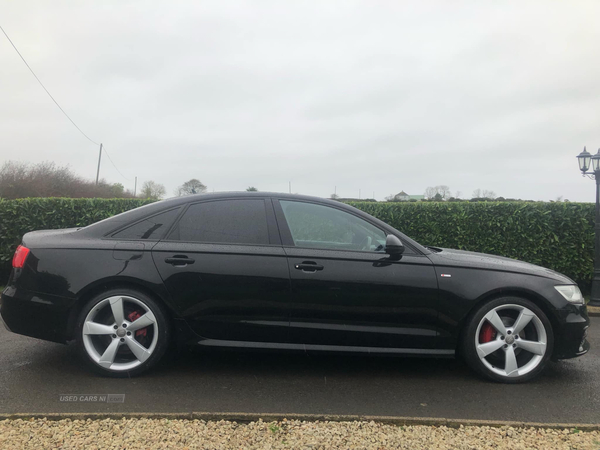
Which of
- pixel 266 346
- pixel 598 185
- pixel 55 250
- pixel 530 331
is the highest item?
pixel 598 185

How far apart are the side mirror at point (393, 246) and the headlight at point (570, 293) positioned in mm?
1363

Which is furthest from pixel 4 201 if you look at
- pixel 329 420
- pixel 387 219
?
pixel 329 420

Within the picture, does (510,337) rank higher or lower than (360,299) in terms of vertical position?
lower

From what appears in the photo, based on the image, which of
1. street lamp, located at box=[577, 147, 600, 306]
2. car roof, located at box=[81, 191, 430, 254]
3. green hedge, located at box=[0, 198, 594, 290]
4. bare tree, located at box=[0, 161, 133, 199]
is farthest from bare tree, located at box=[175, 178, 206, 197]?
bare tree, located at box=[0, 161, 133, 199]

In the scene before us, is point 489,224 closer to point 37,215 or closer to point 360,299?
point 360,299

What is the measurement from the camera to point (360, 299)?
3.41m

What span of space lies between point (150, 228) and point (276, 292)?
1.20 metres

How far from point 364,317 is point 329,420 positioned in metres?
0.94

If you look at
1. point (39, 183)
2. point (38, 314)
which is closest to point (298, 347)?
point (38, 314)

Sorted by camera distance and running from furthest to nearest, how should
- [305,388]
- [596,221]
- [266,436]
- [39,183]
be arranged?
1. [39,183]
2. [596,221]
3. [305,388]
4. [266,436]

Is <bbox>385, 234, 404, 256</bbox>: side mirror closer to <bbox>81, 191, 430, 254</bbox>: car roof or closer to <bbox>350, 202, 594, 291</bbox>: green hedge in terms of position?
<bbox>81, 191, 430, 254</bbox>: car roof

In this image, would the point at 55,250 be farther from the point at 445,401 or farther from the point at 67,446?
the point at 445,401

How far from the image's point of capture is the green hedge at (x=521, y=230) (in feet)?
26.7

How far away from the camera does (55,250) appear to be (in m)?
3.44
